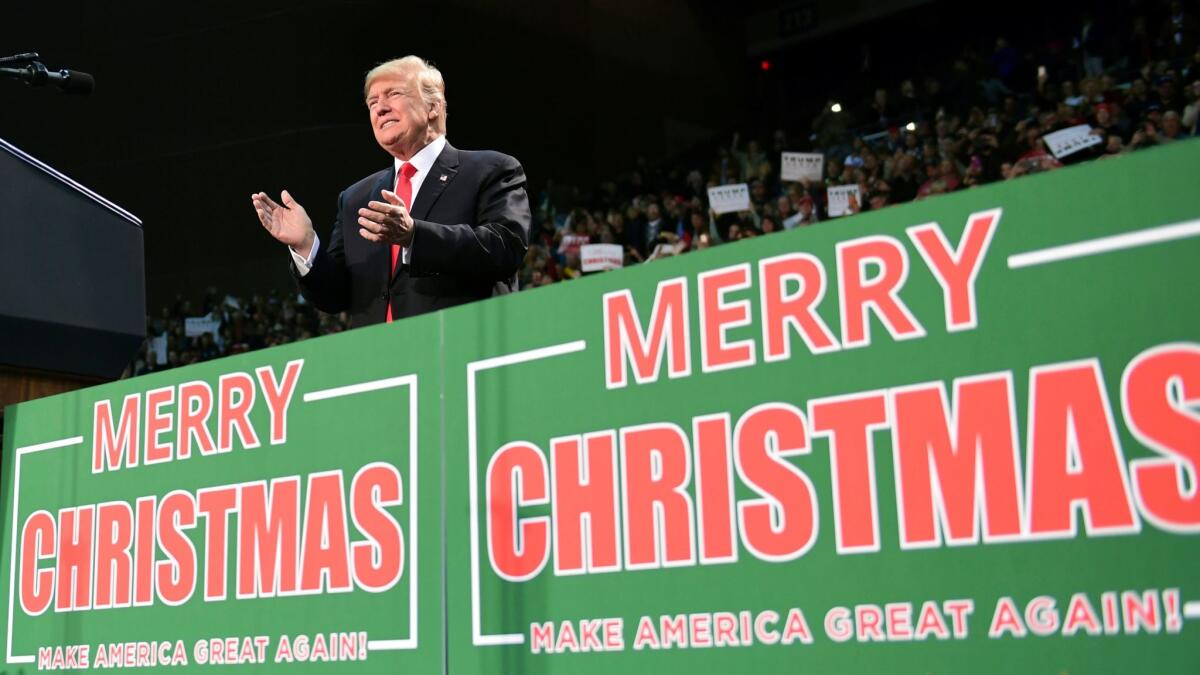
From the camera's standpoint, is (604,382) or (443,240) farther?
(443,240)

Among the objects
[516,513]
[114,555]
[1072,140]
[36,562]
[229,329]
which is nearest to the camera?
[516,513]

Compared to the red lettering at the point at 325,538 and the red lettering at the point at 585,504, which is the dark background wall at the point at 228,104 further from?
the red lettering at the point at 585,504

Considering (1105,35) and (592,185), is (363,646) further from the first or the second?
(592,185)

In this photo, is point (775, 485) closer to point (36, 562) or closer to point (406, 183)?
point (406, 183)

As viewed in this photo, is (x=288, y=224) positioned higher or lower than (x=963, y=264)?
higher

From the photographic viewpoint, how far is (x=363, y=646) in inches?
70.9

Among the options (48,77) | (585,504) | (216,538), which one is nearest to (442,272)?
(216,538)

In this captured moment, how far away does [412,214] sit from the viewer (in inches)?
96.4

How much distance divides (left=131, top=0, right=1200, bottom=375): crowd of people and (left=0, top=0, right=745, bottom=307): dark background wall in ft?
2.78

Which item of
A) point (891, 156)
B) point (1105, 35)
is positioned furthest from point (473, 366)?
point (1105, 35)

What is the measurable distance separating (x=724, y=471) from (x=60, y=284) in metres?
1.85

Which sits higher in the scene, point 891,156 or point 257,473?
point 891,156

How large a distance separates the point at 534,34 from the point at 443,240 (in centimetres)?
1296

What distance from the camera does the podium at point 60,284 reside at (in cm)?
260
